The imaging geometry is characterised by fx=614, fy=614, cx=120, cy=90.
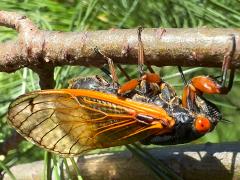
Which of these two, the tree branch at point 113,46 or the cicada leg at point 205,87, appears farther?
the cicada leg at point 205,87

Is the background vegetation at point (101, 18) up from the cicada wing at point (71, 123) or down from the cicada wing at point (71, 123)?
up

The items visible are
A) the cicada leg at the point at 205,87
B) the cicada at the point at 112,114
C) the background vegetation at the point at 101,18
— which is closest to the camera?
the cicada leg at the point at 205,87

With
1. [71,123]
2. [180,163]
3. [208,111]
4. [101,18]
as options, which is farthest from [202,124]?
[101,18]

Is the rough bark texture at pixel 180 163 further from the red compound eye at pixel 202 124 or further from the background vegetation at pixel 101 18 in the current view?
the background vegetation at pixel 101 18

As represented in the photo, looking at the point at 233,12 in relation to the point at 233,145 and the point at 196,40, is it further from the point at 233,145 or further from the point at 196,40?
the point at 196,40

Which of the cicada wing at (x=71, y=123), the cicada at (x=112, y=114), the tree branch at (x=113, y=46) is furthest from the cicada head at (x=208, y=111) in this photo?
the tree branch at (x=113, y=46)

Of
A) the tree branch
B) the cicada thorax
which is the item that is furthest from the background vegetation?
the tree branch

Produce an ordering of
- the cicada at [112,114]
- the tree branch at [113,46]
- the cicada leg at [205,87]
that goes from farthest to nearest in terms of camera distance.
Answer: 1. the cicada at [112,114]
2. the cicada leg at [205,87]
3. the tree branch at [113,46]

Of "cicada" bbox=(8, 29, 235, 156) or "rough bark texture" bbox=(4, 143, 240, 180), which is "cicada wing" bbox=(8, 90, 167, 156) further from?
"rough bark texture" bbox=(4, 143, 240, 180)
